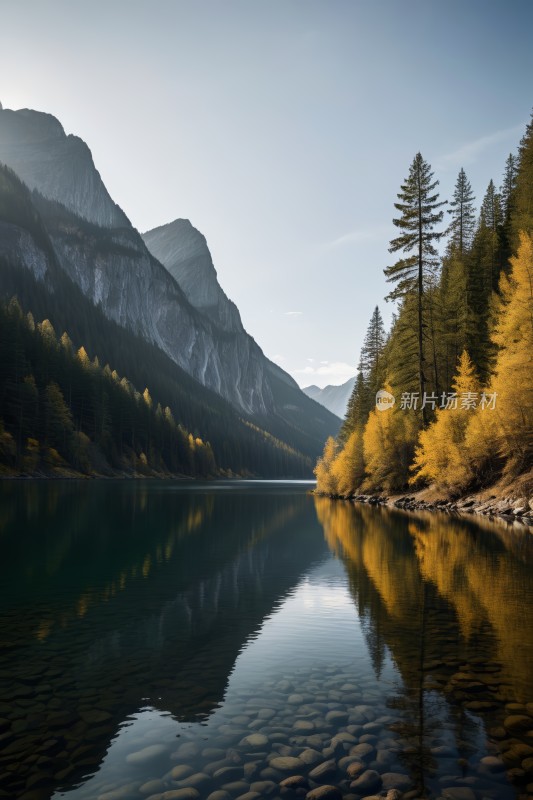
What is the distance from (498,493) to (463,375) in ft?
38.4

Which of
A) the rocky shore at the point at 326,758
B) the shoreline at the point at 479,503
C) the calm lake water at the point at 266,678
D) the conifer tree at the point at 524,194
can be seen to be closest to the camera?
the rocky shore at the point at 326,758

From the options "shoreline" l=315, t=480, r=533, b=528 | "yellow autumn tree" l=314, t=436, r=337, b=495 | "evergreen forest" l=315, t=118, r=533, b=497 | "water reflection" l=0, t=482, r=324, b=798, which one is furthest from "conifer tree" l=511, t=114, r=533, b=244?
"water reflection" l=0, t=482, r=324, b=798

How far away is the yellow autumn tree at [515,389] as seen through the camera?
3741 cm

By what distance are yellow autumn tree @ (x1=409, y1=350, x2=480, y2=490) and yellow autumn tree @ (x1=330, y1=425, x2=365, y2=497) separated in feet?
66.7

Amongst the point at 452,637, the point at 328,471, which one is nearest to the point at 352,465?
the point at 328,471

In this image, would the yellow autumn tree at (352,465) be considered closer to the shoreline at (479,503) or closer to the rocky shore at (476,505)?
the rocky shore at (476,505)

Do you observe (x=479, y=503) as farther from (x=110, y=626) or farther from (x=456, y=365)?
(x=110, y=626)

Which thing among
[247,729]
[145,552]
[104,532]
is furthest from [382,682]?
[104,532]

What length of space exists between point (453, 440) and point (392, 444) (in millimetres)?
11454

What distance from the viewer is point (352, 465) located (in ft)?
229

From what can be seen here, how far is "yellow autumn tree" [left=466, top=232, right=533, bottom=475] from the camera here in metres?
37.4

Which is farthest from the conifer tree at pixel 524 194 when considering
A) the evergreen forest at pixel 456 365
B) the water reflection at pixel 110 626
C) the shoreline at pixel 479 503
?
the water reflection at pixel 110 626

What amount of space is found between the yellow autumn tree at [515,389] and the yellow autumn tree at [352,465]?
2603 cm

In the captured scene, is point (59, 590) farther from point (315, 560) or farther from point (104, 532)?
point (104, 532)
